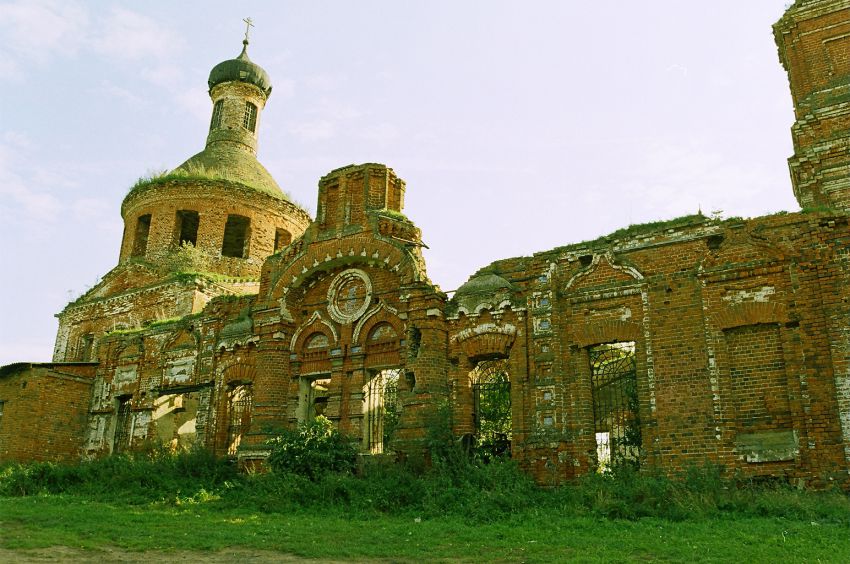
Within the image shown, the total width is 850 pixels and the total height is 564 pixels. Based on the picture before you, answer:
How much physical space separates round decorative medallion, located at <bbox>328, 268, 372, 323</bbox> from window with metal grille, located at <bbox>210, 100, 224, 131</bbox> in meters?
15.2

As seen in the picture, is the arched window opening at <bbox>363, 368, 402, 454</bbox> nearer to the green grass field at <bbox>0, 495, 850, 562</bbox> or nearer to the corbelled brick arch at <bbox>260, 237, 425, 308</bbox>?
the corbelled brick arch at <bbox>260, 237, 425, 308</bbox>

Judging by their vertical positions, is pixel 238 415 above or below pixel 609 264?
below

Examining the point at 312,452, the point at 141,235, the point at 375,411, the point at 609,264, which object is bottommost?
the point at 312,452

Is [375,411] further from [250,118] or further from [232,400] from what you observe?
[250,118]

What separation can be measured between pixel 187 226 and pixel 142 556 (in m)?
19.5

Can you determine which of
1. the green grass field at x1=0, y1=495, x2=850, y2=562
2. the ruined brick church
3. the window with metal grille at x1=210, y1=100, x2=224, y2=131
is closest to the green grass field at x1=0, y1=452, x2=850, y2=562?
the green grass field at x1=0, y1=495, x2=850, y2=562

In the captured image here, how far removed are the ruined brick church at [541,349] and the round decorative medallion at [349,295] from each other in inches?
1.8

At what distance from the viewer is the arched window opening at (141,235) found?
83.5 feet

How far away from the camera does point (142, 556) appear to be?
7988mm

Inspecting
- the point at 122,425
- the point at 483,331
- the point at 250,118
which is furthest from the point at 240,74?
the point at 483,331

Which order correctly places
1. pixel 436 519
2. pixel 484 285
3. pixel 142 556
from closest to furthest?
1. pixel 142 556
2. pixel 436 519
3. pixel 484 285

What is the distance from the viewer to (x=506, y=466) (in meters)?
11.8

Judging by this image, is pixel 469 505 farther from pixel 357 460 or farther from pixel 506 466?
pixel 357 460

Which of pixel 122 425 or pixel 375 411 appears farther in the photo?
pixel 122 425
